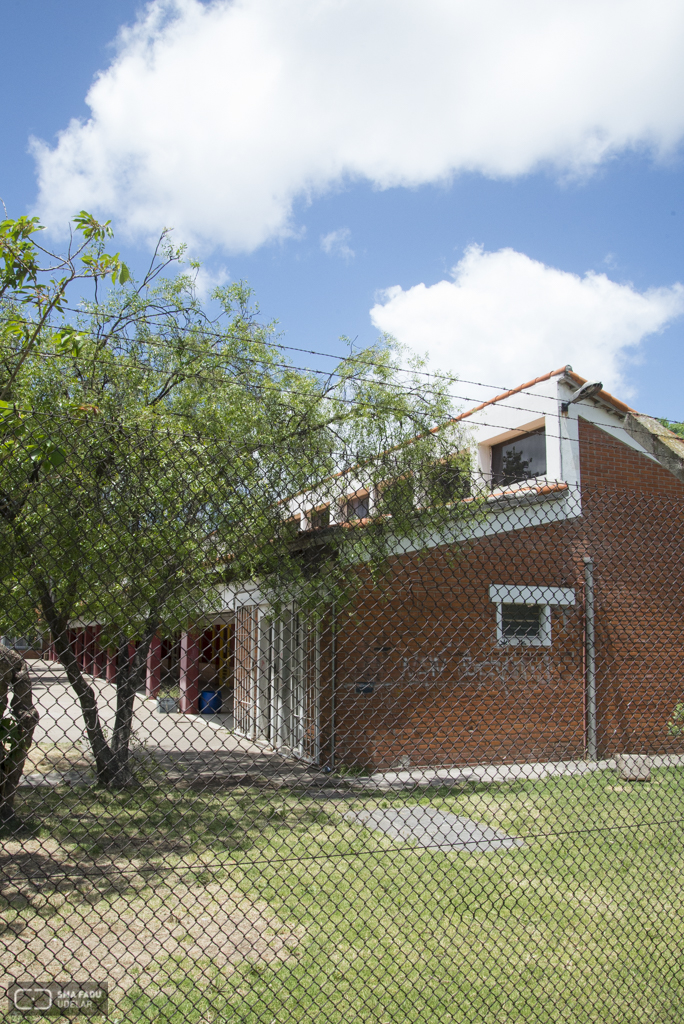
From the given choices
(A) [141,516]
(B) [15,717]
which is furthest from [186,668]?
(B) [15,717]

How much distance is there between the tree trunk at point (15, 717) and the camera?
3752 millimetres

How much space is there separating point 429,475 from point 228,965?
274 centimetres

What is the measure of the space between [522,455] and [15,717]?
1086 cm

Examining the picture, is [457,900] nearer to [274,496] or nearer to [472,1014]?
[472,1014]

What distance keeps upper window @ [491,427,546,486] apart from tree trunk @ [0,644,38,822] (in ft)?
29.7

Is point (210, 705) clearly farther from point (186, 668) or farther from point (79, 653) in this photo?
point (186, 668)

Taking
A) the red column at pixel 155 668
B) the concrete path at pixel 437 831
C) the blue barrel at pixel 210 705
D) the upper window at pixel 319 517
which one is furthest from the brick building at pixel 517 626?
the concrete path at pixel 437 831

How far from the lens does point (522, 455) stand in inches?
525

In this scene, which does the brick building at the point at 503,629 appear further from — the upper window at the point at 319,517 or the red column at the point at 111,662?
the red column at the point at 111,662

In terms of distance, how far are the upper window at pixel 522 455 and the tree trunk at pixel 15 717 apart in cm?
906

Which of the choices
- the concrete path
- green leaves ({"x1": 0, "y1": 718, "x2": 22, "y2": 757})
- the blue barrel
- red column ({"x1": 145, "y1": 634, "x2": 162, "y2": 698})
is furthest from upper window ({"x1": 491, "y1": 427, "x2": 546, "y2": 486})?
green leaves ({"x1": 0, "y1": 718, "x2": 22, "y2": 757})

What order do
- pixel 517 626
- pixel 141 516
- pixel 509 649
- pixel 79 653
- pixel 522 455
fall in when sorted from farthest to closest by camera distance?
pixel 522 455 < pixel 79 653 < pixel 509 649 < pixel 517 626 < pixel 141 516

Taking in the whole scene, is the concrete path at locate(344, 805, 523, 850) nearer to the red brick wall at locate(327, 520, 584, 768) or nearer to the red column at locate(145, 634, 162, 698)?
the red brick wall at locate(327, 520, 584, 768)

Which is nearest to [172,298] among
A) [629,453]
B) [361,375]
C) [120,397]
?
[120,397]
